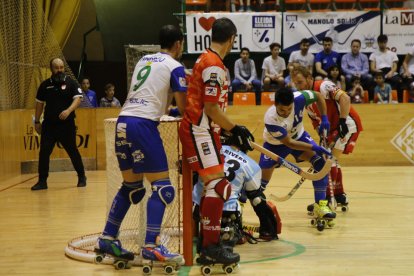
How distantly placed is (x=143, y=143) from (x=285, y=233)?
2416 mm

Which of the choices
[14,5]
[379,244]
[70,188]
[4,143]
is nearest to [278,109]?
[379,244]

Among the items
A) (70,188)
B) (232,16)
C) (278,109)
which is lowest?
(70,188)

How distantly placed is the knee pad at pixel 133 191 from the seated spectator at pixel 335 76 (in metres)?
10.1

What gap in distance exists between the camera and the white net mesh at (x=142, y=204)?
6.30 m

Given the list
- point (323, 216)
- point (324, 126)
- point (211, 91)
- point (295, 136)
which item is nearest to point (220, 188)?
point (211, 91)

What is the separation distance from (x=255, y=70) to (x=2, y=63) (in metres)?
5.96

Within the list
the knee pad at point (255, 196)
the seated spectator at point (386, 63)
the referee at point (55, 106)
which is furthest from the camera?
the seated spectator at point (386, 63)

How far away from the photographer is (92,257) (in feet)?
19.5

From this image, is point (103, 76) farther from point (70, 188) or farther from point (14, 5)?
point (70, 188)

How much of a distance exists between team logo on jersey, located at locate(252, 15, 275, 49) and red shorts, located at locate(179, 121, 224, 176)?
1134cm

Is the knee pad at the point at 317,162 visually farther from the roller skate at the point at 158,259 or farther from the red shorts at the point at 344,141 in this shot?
the roller skate at the point at 158,259

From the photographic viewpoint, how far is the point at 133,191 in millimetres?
5680

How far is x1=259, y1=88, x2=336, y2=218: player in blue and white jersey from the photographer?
752 centimetres

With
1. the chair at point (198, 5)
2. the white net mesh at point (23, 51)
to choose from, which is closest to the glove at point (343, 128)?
the white net mesh at point (23, 51)
